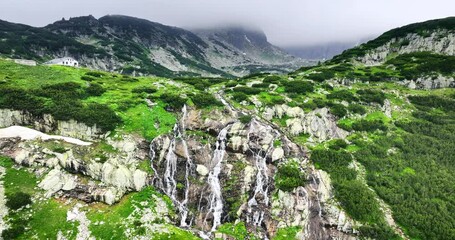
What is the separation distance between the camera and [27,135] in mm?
35906

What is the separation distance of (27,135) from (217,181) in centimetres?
2279

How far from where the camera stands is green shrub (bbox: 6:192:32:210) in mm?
27781

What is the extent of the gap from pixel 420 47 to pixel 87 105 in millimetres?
93476

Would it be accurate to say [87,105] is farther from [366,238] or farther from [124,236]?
[366,238]

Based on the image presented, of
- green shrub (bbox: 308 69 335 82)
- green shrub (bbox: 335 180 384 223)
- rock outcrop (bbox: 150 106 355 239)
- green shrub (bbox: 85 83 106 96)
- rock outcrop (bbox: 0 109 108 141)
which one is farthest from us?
green shrub (bbox: 308 69 335 82)

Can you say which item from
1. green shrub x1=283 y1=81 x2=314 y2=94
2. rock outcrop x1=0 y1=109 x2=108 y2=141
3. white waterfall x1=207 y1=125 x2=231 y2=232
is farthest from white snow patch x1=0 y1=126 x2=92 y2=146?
green shrub x1=283 y1=81 x2=314 y2=94

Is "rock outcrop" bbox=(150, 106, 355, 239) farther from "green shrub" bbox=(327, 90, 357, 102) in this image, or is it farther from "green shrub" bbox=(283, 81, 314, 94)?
"green shrub" bbox=(327, 90, 357, 102)

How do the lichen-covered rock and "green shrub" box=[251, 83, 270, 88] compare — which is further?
"green shrub" box=[251, 83, 270, 88]

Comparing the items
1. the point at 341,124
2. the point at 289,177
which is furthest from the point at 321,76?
the point at 289,177

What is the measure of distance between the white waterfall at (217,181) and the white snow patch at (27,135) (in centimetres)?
1514

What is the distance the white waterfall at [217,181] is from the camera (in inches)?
1272

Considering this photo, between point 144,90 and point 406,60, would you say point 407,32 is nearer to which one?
point 406,60

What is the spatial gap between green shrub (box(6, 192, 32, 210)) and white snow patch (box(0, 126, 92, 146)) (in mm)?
8636

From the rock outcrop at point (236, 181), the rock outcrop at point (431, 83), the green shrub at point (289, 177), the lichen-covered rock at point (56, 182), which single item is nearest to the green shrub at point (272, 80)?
the rock outcrop at point (236, 181)
